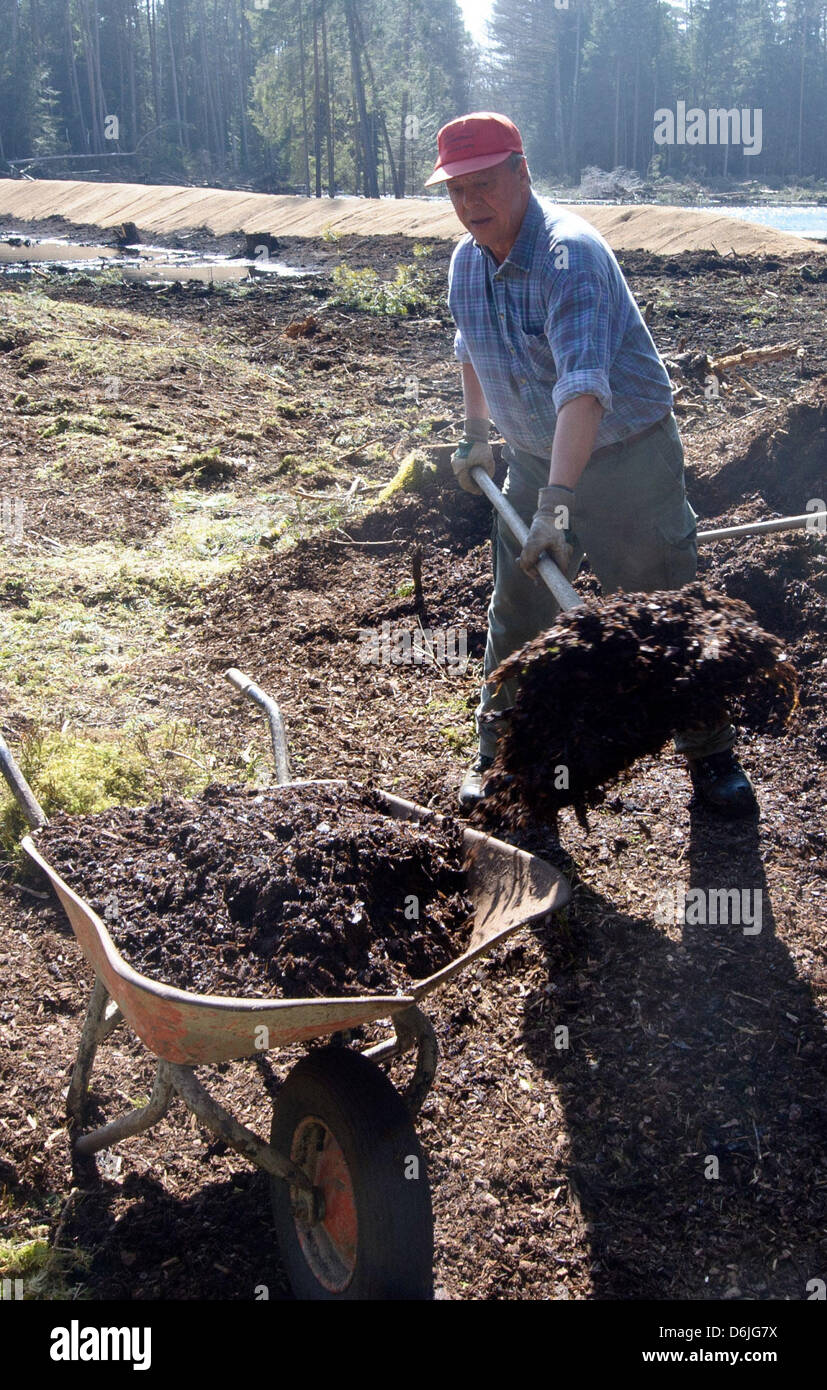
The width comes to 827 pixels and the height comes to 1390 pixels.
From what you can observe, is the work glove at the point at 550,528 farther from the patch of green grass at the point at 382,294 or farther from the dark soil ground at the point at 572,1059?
the patch of green grass at the point at 382,294

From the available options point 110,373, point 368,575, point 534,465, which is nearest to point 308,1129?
point 534,465

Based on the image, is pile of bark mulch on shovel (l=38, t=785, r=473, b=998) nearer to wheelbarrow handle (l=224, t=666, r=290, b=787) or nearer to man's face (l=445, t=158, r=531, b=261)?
wheelbarrow handle (l=224, t=666, r=290, b=787)

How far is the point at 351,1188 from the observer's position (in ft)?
7.21

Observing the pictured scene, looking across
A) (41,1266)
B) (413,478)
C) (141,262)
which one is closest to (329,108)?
(141,262)

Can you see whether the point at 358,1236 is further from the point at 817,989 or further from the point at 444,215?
the point at 444,215

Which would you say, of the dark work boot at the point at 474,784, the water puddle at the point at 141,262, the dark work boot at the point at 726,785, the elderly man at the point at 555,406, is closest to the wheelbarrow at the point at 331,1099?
the elderly man at the point at 555,406

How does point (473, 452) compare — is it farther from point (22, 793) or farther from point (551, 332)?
point (22, 793)

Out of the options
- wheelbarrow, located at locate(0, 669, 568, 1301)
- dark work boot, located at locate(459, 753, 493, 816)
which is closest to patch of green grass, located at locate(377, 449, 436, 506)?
dark work boot, located at locate(459, 753, 493, 816)

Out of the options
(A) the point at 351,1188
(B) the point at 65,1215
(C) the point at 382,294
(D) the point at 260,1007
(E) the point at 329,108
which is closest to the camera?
(D) the point at 260,1007

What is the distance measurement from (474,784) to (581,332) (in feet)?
5.36

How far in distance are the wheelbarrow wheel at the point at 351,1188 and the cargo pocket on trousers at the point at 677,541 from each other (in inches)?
78.4

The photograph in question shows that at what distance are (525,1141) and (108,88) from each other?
73010 millimetres

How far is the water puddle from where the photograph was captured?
81.6 feet
